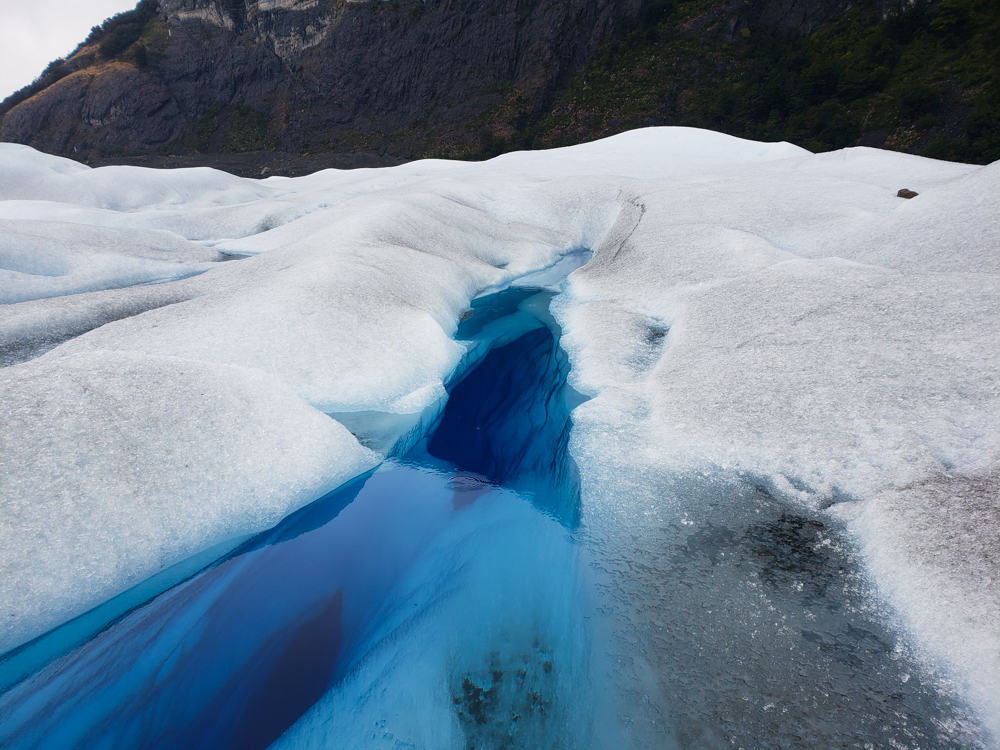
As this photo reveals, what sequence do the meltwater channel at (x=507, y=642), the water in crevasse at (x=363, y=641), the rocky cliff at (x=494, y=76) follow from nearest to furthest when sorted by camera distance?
the meltwater channel at (x=507, y=642)
the water in crevasse at (x=363, y=641)
the rocky cliff at (x=494, y=76)

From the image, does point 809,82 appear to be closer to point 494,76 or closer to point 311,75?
point 494,76

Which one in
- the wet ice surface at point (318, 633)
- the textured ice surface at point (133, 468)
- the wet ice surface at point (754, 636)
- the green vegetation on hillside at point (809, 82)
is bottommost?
the wet ice surface at point (318, 633)

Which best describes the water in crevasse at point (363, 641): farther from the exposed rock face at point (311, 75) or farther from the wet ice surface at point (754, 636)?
the exposed rock face at point (311, 75)


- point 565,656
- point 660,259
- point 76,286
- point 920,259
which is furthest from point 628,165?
point 565,656

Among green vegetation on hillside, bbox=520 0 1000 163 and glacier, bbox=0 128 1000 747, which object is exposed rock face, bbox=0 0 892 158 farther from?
glacier, bbox=0 128 1000 747

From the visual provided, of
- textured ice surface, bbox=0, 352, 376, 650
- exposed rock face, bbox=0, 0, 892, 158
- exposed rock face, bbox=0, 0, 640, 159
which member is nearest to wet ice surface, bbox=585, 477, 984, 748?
textured ice surface, bbox=0, 352, 376, 650

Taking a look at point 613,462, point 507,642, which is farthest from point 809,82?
point 507,642

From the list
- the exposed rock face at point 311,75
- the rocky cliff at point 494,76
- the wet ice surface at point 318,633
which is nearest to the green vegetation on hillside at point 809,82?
the rocky cliff at point 494,76
